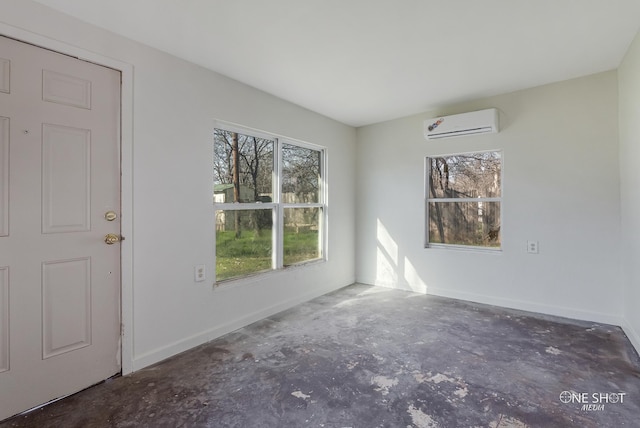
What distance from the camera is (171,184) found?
249 centimetres

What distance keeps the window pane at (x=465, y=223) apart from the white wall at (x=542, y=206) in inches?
5.6

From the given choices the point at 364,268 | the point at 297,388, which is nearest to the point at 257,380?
the point at 297,388

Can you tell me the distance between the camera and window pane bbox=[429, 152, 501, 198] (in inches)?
145

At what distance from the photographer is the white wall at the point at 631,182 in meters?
2.38

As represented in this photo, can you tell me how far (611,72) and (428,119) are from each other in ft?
5.58

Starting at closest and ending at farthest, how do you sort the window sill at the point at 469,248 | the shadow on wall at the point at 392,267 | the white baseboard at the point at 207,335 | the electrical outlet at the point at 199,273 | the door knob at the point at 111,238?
1. the door knob at the point at 111,238
2. the white baseboard at the point at 207,335
3. the electrical outlet at the point at 199,273
4. the window sill at the point at 469,248
5. the shadow on wall at the point at 392,267

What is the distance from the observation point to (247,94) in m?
3.10

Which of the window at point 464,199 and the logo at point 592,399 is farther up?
the window at point 464,199

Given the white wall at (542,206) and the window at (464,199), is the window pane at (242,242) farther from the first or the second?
the window at (464,199)

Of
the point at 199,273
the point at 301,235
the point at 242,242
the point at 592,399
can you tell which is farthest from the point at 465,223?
the point at 199,273

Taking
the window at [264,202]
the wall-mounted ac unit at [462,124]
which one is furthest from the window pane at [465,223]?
the window at [264,202]

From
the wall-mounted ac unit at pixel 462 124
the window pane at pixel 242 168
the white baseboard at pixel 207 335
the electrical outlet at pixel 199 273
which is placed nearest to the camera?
the white baseboard at pixel 207 335

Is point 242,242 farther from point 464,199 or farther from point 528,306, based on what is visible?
point 528,306

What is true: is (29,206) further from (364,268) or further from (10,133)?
(364,268)
